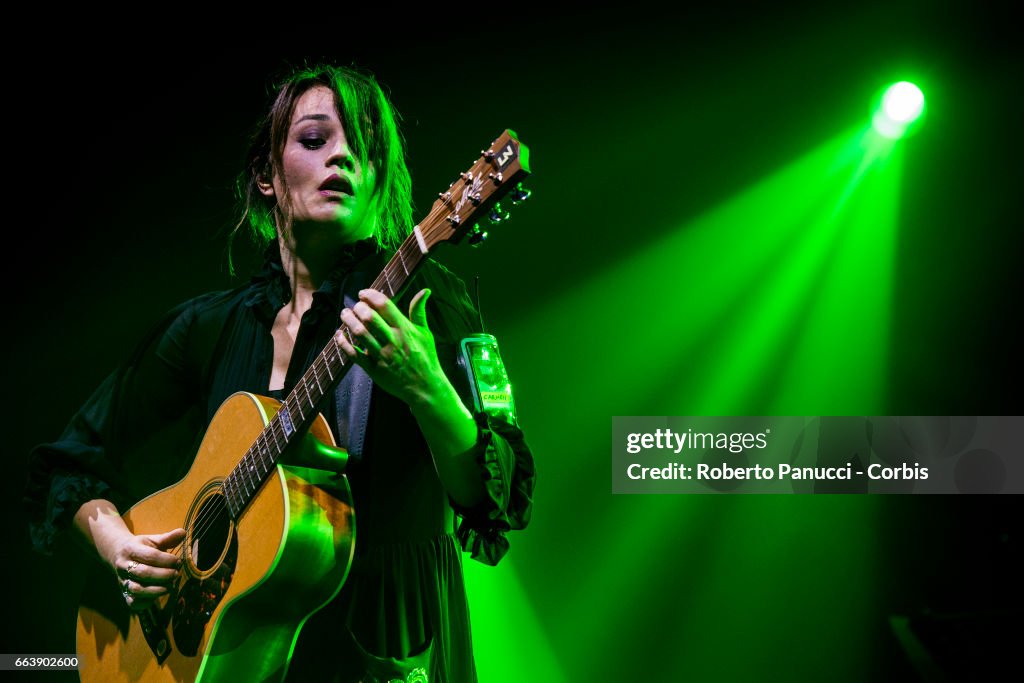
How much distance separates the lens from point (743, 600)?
2982 mm

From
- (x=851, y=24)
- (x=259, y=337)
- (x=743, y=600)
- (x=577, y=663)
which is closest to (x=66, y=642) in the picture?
(x=259, y=337)

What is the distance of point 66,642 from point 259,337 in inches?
59.4

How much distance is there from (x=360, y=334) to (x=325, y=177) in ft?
1.92

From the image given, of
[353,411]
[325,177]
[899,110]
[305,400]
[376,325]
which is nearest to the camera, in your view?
[376,325]

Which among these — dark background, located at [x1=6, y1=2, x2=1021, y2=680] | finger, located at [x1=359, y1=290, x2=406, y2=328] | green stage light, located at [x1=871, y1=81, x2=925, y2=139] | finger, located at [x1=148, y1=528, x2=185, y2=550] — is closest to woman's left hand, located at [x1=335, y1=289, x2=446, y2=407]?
finger, located at [x1=359, y1=290, x2=406, y2=328]

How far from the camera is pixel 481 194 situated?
1.37 meters

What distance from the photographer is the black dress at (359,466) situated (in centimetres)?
148

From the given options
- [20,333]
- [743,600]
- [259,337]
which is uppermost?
[20,333]

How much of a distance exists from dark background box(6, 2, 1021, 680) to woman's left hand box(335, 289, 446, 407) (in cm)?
137

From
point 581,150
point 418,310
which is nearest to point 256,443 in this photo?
point 418,310

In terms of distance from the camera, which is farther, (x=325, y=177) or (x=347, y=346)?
(x=325, y=177)

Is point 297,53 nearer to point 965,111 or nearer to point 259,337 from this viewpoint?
point 259,337

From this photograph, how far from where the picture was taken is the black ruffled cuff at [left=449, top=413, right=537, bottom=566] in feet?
4.62

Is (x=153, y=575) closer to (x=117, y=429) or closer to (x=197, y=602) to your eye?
(x=197, y=602)
